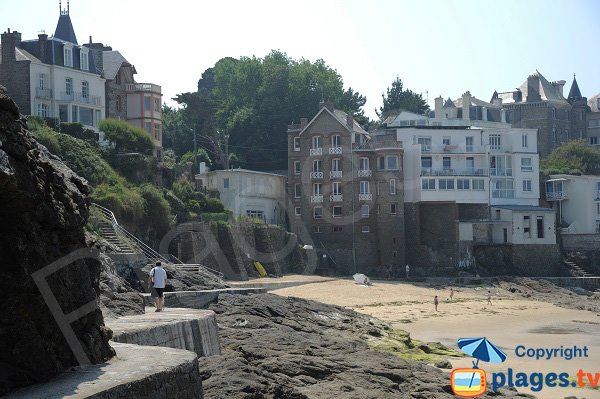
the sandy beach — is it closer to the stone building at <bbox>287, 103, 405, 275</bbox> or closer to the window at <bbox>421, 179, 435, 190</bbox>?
the stone building at <bbox>287, 103, 405, 275</bbox>

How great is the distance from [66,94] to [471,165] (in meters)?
29.8

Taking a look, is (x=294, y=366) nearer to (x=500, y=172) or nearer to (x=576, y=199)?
(x=500, y=172)

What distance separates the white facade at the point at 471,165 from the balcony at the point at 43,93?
83.9 ft

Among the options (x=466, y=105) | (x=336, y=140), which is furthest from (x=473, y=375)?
A: (x=466, y=105)

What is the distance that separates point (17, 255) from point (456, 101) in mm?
81290

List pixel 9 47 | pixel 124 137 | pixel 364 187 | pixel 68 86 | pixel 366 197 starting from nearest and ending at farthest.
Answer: pixel 9 47 → pixel 124 137 → pixel 68 86 → pixel 366 197 → pixel 364 187

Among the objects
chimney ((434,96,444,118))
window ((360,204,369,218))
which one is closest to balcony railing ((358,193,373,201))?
window ((360,204,369,218))

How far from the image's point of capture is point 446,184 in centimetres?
6688

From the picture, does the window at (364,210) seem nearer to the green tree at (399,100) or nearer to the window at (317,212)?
the window at (317,212)

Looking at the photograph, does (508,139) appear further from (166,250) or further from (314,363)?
(314,363)

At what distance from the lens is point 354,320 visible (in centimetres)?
3441

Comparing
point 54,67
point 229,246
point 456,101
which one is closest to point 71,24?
point 54,67

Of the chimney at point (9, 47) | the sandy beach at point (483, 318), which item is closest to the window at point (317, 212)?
the sandy beach at point (483, 318)

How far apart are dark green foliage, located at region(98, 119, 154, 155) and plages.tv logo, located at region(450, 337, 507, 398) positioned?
28706mm
